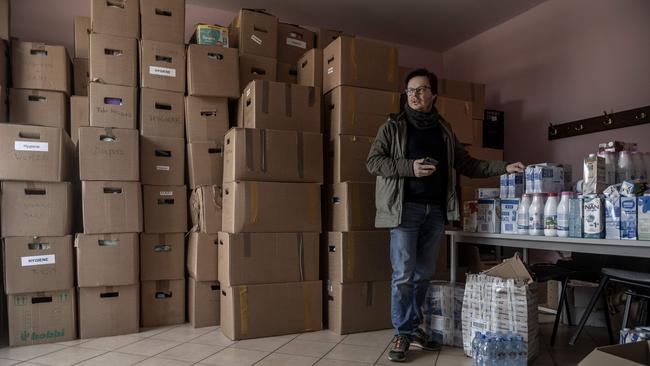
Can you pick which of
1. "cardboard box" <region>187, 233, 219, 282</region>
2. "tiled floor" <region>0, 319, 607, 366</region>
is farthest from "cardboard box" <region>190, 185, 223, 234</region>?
"tiled floor" <region>0, 319, 607, 366</region>

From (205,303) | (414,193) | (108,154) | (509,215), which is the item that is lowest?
(205,303)

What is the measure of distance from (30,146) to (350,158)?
6.11 feet

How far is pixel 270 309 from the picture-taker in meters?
2.56

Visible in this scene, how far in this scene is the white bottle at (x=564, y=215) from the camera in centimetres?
193

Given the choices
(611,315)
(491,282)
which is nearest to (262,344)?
(491,282)

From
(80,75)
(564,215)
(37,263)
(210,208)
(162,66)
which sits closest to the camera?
(564,215)

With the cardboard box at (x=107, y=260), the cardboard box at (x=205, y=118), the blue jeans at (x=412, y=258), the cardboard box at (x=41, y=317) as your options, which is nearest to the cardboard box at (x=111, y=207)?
the cardboard box at (x=107, y=260)

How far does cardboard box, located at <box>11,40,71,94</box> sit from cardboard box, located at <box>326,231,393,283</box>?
6.83 feet

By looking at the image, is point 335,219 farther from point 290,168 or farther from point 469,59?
point 469,59

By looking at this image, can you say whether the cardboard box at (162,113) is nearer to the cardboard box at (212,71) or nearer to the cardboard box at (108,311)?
the cardboard box at (212,71)

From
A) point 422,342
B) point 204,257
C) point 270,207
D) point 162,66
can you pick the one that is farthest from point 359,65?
point 422,342

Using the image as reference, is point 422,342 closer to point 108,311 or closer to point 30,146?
point 108,311

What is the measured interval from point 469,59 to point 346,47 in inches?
101

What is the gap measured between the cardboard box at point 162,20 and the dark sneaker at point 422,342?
240 centimetres
